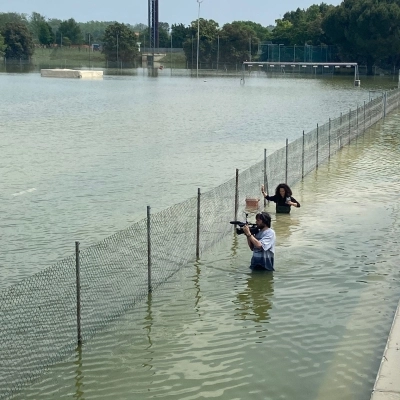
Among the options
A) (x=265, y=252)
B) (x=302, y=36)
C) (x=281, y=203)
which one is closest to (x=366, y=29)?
(x=302, y=36)

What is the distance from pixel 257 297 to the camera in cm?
1452


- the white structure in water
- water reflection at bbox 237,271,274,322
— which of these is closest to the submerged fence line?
water reflection at bbox 237,271,274,322

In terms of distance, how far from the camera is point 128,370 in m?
11.4

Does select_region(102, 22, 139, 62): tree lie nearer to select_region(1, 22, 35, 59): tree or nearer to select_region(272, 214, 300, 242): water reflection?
select_region(1, 22, 35, 59): tree

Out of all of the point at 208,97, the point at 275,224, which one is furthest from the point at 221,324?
the point at 208,97


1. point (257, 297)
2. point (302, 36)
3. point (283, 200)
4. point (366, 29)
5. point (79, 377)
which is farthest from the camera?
point (302, 36)

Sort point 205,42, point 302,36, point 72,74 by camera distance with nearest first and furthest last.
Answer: point 72,74, point 302,36, point 205,42

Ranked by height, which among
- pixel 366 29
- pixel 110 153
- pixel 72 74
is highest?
pixel 366 29

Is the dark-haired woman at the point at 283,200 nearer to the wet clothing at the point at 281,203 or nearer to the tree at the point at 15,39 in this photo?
the wet clothing at the point at 281,203

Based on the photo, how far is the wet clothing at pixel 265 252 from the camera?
15.3 metres

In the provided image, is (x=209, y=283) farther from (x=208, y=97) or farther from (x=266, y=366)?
(x=208, y=97)

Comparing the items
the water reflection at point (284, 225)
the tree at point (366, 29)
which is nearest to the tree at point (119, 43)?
the tree at point (366, 29)

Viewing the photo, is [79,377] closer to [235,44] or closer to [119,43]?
[235,44]

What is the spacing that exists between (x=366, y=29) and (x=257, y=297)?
380ft
